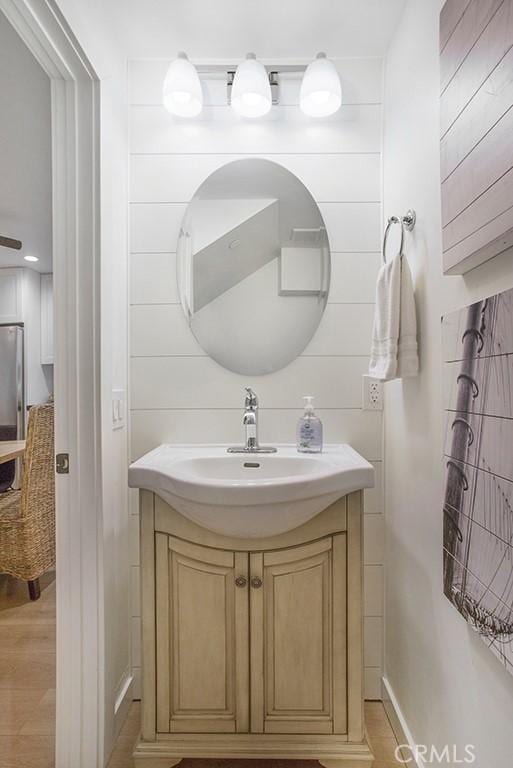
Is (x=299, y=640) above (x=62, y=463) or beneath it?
beneath

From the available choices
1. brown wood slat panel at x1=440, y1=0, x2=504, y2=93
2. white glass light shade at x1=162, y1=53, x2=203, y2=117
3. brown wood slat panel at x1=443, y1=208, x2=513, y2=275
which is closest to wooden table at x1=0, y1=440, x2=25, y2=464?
white glass light shade at x1=162, y1=53, x2=203, y2=117

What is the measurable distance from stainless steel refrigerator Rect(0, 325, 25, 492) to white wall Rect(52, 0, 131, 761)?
8.21ft

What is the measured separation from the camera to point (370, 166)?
173cm

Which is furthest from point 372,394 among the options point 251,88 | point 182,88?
point 182,88

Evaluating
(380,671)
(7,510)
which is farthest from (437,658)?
(7,510)

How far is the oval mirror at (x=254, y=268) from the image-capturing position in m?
1.74

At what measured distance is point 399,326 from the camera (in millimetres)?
1364

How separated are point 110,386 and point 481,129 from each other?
3.98 feet

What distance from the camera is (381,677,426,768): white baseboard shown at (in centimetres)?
134

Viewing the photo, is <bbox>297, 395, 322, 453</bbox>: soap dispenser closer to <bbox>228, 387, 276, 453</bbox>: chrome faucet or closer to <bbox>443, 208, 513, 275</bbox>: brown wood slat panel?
<bbox>228, 387, 276, 453</bbox>: chrome faucet

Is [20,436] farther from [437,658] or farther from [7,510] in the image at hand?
[437,658]

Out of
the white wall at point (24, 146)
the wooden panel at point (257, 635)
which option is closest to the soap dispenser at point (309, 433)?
the wooden panel at point (257, 635)

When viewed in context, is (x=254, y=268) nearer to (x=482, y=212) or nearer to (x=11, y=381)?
(x=482, y=212)

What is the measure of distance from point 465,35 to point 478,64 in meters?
0.11
